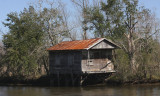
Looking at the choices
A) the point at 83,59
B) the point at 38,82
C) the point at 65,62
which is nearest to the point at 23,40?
the point at 38,82

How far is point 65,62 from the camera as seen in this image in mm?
37656

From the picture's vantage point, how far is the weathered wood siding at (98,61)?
35.3 m

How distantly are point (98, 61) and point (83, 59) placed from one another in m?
1.90

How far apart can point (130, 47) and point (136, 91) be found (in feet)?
32.1

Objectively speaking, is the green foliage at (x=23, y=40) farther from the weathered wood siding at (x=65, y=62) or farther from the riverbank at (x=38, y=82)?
the weathered wood siding at (x=65, y=62)

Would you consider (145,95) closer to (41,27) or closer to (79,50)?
(79,50)

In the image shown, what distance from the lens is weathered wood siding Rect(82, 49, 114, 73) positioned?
3531cm

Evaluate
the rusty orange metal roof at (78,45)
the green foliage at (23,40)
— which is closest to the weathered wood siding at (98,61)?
the rusty orange metal roof at (78,45)

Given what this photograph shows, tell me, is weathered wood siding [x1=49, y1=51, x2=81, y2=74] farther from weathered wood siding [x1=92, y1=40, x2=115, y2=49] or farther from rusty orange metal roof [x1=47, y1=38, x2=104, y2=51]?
weathered wood siding [x1=92, y1=40, x2=115, y2=49]

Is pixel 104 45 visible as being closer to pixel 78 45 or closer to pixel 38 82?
pixel 78 45

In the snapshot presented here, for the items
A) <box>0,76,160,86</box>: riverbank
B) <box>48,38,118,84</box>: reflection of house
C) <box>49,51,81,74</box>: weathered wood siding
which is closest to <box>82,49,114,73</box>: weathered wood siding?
<box>48,38,118,84</box>: reflection of house

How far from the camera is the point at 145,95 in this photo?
2706cm

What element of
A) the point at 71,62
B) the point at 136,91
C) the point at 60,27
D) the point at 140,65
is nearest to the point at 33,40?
the point at 60,27

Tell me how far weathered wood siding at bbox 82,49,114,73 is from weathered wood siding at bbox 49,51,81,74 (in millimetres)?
747
